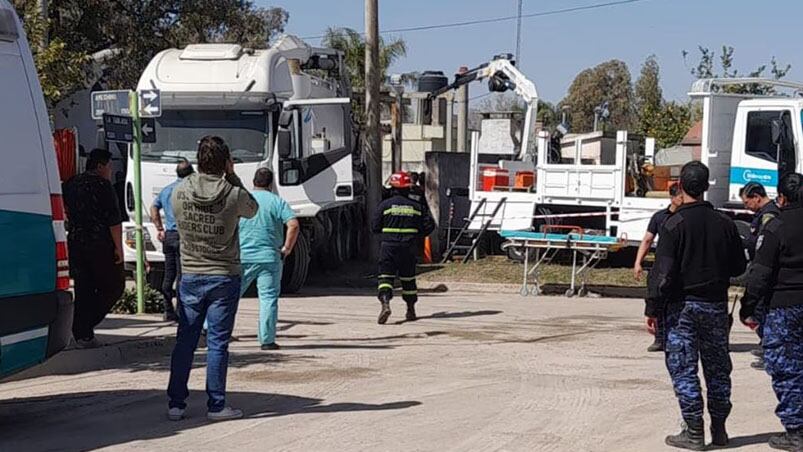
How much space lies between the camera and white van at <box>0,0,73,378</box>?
656 cm

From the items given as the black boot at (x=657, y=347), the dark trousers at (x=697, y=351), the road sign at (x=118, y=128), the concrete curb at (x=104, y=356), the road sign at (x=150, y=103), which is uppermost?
the road sign at (x=150, y=103)

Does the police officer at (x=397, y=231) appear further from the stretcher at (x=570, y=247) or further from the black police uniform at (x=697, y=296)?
the black police uniform at (x=697, y=296)

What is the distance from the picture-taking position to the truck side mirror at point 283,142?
1666 cm

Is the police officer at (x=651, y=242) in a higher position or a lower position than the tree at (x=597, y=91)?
lower

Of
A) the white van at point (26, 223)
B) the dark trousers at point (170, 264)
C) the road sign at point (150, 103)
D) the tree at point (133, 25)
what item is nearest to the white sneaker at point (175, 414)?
the white van at point (26, 223)

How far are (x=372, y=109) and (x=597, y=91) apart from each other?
175 feet

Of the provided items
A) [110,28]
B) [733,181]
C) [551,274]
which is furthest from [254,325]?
[110,28]

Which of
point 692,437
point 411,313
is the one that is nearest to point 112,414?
point 692,437

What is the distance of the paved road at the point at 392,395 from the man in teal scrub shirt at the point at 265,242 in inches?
26.5

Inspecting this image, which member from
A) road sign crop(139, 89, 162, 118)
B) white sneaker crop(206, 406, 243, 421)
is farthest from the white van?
road sign crop(139, 89, 162, 118)

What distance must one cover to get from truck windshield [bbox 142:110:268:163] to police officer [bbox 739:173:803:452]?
10.8 meters

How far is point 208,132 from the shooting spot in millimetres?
16656

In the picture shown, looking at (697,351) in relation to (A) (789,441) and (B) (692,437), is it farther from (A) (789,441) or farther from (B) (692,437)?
(A) (789,441)

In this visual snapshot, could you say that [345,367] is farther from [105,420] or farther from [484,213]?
[484,213]
